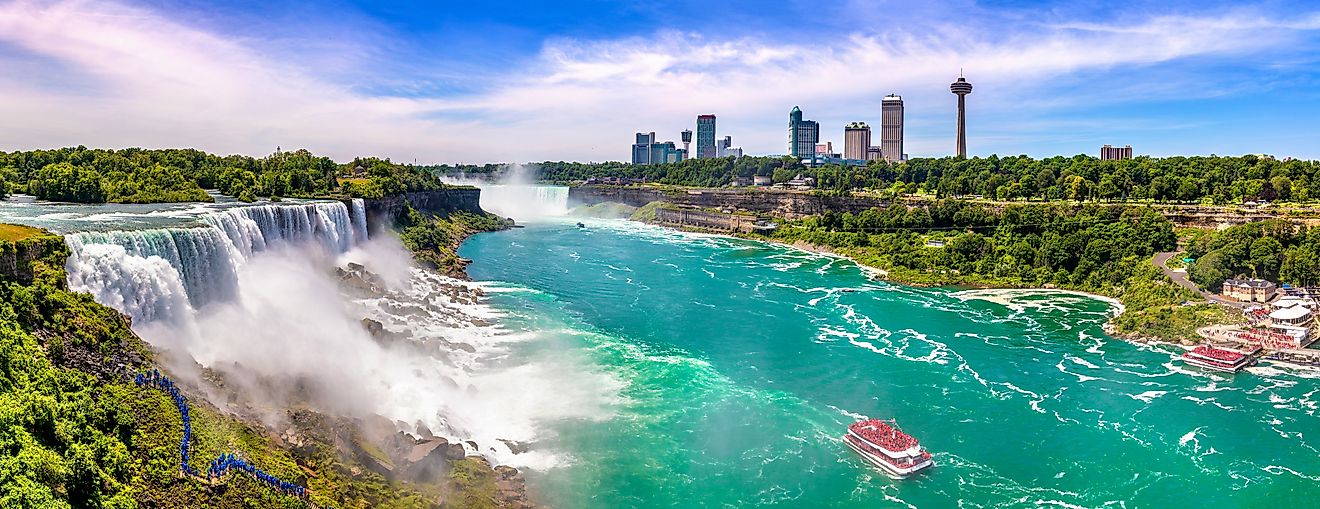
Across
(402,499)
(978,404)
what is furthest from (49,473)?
(978,404)

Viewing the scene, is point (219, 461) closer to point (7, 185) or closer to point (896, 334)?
point (896, 334)

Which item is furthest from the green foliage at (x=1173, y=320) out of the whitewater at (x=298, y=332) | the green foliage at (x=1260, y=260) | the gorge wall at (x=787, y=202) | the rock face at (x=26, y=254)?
the rock face at (x=26, y=254)

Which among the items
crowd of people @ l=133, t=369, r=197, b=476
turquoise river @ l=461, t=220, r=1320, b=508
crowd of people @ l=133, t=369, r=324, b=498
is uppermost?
crowd of people @ l=133, t=369, r=197, b=476

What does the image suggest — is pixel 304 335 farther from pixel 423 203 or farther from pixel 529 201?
pixel 529 201

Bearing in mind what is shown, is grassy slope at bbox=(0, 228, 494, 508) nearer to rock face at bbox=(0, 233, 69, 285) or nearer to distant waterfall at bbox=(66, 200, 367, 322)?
rock face at bbox=(0, 233, 69, 285)

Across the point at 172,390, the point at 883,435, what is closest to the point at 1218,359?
the point at 883,435

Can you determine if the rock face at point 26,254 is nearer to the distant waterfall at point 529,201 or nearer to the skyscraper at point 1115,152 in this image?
the distant waterfall at point 529,201

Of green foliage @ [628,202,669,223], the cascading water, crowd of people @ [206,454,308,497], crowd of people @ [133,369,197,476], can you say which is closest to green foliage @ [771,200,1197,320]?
the cascading water
